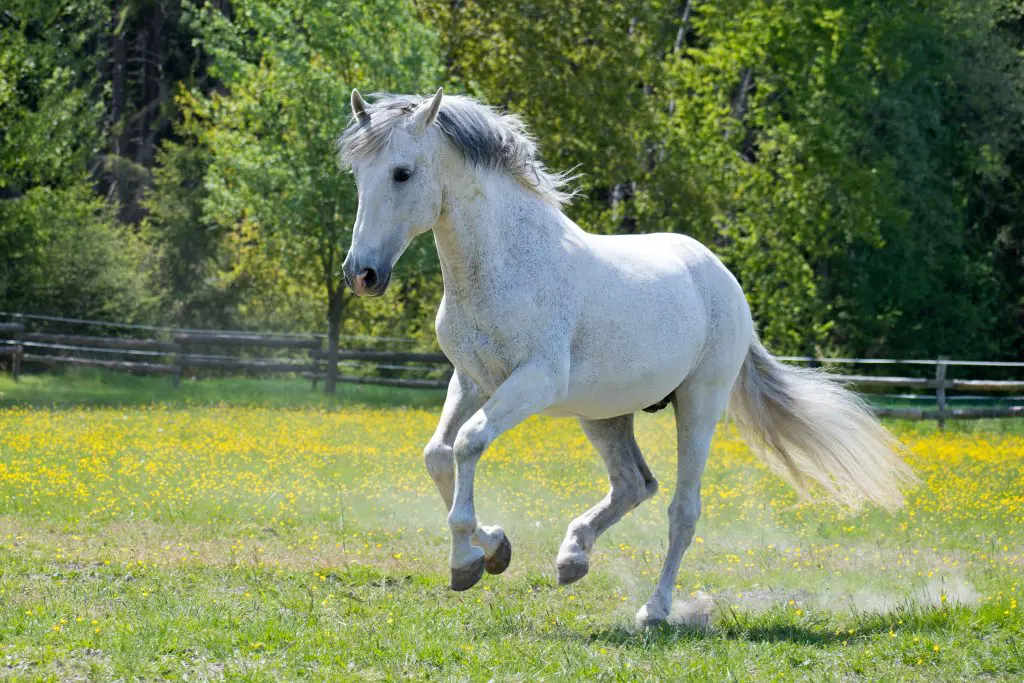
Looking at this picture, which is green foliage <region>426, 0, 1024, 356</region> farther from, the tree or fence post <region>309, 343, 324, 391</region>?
fence post <region>309, 343, 324, 391</region>

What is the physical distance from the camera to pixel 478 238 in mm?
6344

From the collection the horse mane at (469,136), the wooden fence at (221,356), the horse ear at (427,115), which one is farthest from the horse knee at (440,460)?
the wooden fence at (221,356)

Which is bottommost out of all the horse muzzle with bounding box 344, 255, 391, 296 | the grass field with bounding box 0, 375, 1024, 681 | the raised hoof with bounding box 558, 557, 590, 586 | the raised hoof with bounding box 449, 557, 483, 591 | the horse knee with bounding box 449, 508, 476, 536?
the grass field with bounding box 0, 375, 1024, 681

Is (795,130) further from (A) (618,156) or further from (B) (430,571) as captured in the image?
(B) (430,571)

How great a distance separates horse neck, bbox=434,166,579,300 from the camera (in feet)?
20.7

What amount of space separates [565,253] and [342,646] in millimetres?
2318

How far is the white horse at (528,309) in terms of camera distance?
5.97 m

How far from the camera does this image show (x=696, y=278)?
24.7 ft

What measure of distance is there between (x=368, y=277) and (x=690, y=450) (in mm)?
2593

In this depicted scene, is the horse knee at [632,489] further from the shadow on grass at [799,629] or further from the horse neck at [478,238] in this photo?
the horse neck at [478,238]

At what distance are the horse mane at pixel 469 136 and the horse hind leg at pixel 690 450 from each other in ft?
4.89

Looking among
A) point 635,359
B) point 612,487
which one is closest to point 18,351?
point 612,487

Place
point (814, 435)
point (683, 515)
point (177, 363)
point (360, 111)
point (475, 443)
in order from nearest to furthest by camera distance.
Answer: point (475, 443), point (360, 111), point (683, 515), point (814, 435), point (177, 363)

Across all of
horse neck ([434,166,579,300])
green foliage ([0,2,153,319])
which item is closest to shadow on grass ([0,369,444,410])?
green foliage ([0,2,153,319])
